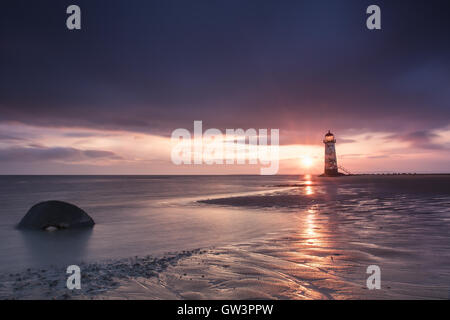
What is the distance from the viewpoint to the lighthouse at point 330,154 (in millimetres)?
112875

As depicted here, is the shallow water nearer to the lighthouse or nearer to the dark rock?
the dark rock

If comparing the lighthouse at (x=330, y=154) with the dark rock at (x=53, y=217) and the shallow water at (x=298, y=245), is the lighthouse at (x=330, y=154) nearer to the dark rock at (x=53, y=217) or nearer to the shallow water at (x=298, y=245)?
the shallow water at (x=298, y=245)

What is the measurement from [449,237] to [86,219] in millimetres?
15827

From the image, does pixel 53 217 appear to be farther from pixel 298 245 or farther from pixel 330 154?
pixel 330 154

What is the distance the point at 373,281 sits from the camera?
20.8 feet

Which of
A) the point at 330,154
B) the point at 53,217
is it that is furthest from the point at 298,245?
the point at 330,154

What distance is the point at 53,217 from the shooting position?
1384cm

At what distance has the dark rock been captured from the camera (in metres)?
13.7

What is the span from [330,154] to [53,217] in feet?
373

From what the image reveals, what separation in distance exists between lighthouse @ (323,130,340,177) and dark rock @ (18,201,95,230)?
109 meters

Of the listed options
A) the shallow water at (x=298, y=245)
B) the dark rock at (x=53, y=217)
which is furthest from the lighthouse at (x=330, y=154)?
the dark rock at (x=53, y=217)

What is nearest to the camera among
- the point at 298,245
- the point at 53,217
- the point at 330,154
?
the point at 298,245

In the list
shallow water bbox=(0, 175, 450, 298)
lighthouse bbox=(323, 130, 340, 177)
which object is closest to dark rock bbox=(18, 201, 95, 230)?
shallow water bbox=(0, 175, 450, 298)
